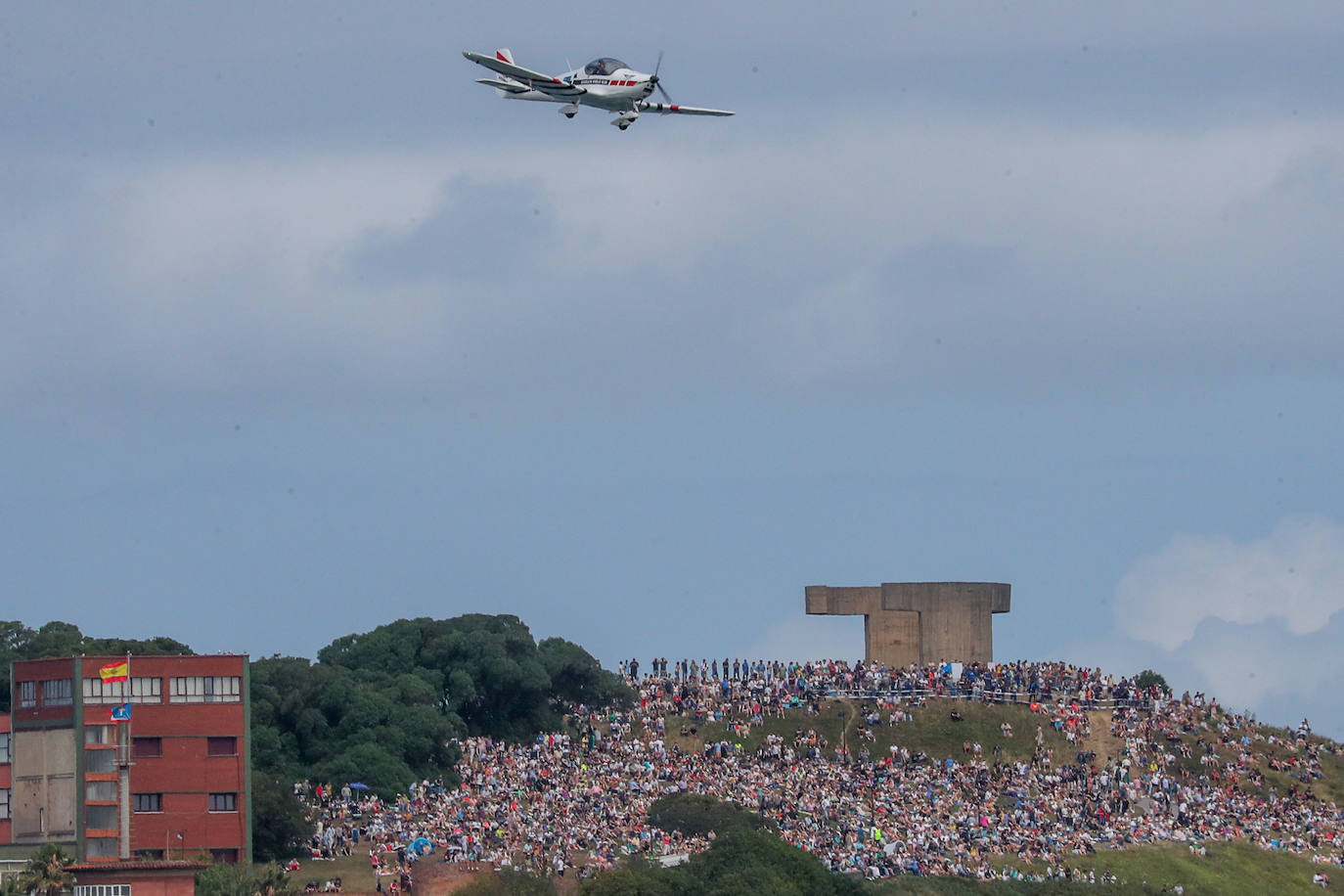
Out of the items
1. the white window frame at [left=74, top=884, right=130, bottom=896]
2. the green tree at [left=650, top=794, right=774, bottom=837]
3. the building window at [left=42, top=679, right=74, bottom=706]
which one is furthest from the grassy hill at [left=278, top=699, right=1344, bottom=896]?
the white window frame at [left=74, top=884, right=130, bottom=896]

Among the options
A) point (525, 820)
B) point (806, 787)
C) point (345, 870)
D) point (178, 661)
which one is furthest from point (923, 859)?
point (178, 661)

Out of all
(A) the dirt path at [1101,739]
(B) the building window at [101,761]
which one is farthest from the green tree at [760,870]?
(B) the building window at [101,761]

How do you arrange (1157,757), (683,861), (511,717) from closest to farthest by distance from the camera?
(683,861), (1157,757), (511,717)

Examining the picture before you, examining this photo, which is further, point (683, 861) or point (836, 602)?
point (836, 602)

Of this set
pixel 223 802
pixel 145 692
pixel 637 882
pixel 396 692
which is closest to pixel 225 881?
pixel 223 802

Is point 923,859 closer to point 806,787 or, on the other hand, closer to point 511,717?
point 806,787

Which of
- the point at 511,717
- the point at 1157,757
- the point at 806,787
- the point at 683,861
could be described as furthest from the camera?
the point at 511,717

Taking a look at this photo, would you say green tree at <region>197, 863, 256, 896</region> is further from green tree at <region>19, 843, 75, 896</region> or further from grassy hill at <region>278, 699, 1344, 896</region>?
grassy hill at <region>278, 699, 1344, 896</region>
